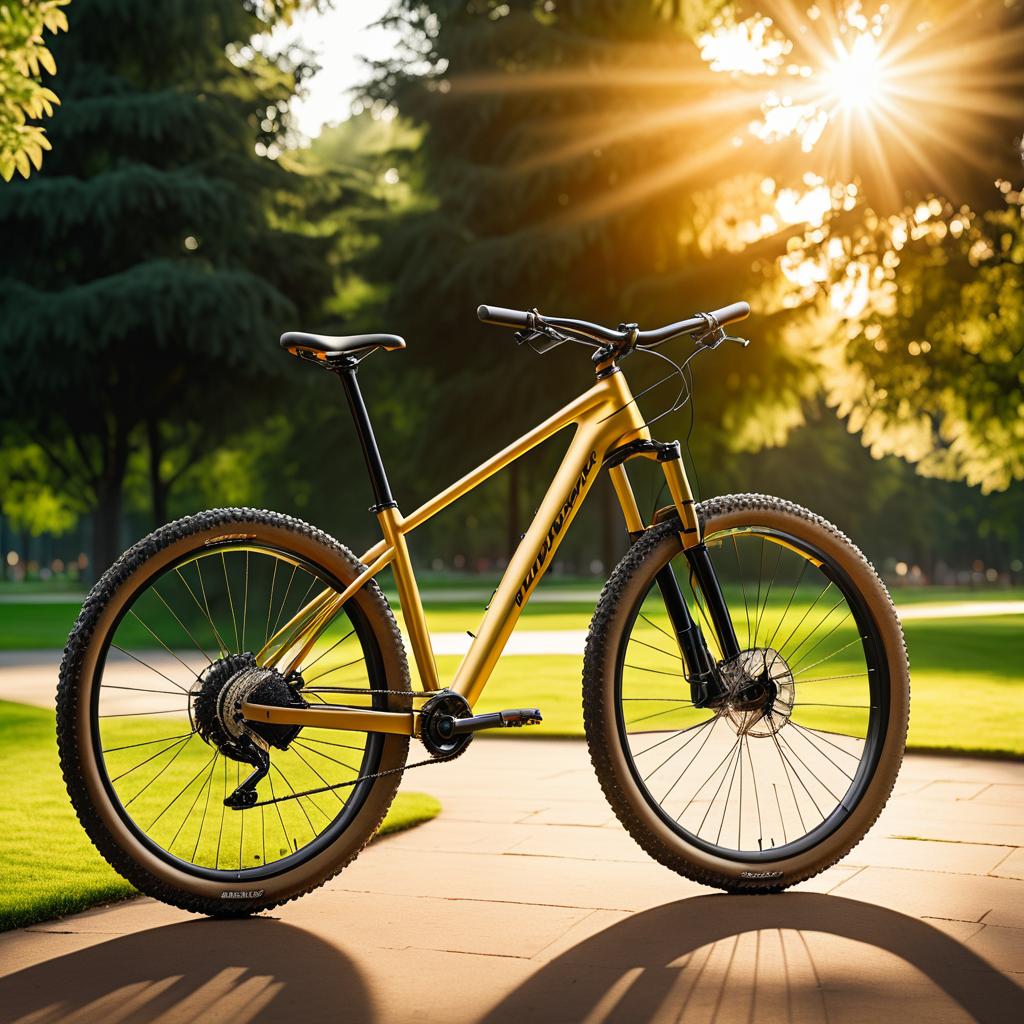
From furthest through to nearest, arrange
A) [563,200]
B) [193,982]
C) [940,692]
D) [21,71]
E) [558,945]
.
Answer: [563,200]
[940,692]
[21,71]
[558,945]
[193,982]

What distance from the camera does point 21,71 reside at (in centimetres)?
850

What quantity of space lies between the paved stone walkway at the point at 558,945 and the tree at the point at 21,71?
484cm

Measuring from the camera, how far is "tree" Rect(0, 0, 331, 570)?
26.5 m

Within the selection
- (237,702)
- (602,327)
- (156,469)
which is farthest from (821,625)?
(156,469)

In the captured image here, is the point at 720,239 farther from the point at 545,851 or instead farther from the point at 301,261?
the point at 545,851

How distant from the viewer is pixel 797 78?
20922mm

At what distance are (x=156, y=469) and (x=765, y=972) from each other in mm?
29672

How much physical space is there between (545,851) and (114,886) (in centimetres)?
129

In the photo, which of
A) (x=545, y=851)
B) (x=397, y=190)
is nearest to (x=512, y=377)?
(x=397, y=190)

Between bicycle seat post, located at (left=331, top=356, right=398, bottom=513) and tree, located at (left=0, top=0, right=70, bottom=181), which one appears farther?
tree, located at (left=0, top=0, right=70, bottom=181)

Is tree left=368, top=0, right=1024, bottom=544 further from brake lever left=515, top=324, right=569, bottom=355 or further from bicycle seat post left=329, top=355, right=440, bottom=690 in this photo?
bicycle seat post left=329, top=355, right=440, bottom=690

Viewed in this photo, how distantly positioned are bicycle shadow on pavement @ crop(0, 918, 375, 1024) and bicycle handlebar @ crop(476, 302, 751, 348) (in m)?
1.62

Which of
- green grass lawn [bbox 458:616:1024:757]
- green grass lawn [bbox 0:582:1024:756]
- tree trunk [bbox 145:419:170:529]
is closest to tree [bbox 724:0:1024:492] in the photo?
green grass lawn [bbox 0:582:1024:756]

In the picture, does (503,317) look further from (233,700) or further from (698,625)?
(233,700)
